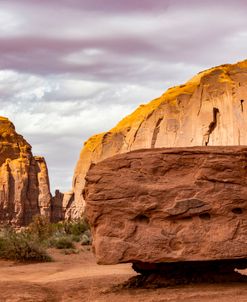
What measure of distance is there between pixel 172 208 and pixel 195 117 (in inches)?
2014

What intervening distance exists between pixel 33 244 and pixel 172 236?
14.6 metres

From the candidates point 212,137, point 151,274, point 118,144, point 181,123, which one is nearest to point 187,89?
point 181,123

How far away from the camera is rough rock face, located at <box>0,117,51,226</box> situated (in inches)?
2832

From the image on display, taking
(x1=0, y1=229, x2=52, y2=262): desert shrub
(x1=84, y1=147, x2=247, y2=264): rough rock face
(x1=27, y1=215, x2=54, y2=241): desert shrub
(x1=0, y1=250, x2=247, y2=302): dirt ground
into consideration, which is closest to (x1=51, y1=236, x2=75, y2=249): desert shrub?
(x1=0, y1=229, x2=52, y2=262): desert shrub

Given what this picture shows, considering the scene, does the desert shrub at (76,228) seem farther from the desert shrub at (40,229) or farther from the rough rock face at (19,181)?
the rough rock face at (19,181)

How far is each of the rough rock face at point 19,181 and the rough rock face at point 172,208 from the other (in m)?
59.5

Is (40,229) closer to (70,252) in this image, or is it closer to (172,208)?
(70,252)

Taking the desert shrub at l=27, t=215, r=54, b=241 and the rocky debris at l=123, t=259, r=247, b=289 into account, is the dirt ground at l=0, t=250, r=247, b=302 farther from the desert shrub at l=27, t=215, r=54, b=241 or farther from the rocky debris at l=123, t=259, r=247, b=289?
the desert shrub at l=27, t=215, r=54, b=241

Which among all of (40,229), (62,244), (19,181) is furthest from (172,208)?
(19,181)

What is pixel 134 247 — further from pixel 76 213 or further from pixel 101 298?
pixel 76 213

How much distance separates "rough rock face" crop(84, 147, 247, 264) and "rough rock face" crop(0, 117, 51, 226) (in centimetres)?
5946

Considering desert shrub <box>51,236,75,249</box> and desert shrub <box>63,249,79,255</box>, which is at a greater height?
desert shrub <box>51,236,75,249</box>

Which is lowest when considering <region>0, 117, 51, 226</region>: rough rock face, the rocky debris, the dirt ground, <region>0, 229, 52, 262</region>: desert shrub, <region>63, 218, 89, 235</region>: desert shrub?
the dirt ground

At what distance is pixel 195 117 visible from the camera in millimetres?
62188
